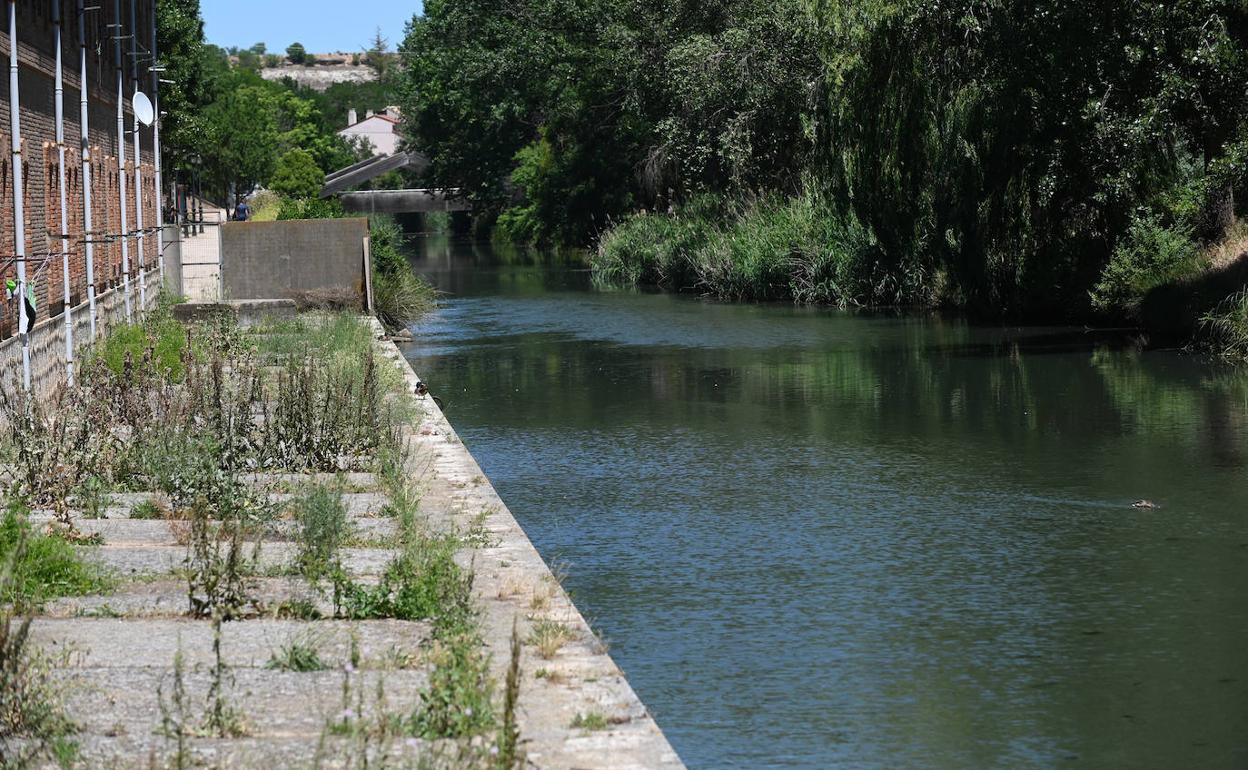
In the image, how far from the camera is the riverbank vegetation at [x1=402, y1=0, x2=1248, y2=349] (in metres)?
24.4

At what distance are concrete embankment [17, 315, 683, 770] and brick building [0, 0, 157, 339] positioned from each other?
9.16 m

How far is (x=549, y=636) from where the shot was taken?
25.8 feet

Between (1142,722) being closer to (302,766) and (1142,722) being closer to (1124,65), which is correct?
(302,766)

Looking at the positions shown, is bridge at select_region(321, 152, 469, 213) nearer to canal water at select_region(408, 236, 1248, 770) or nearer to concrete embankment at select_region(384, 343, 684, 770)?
canal water at select_region(408, 236, 1248, 770)

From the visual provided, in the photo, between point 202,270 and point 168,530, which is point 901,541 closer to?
point 168,530

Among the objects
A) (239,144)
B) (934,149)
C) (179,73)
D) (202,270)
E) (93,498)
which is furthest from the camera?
(239,144)

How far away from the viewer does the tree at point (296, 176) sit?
97.3 meters

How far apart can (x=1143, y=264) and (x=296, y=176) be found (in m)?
78.9

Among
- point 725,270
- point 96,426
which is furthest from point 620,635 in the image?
point 725,270

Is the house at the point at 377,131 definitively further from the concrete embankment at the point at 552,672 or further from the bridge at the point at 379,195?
the concrete embankment at the point at 552,672

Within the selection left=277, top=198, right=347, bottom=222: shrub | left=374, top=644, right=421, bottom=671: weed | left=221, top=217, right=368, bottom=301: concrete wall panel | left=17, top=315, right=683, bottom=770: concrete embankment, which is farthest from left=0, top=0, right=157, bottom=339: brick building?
left=374, top=644, right=421, bottom=671: weed

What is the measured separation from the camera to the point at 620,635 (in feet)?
32.3

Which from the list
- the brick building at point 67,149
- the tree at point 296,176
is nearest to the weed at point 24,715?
the brick building at point 67,149

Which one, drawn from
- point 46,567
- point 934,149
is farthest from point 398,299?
point 46,567
